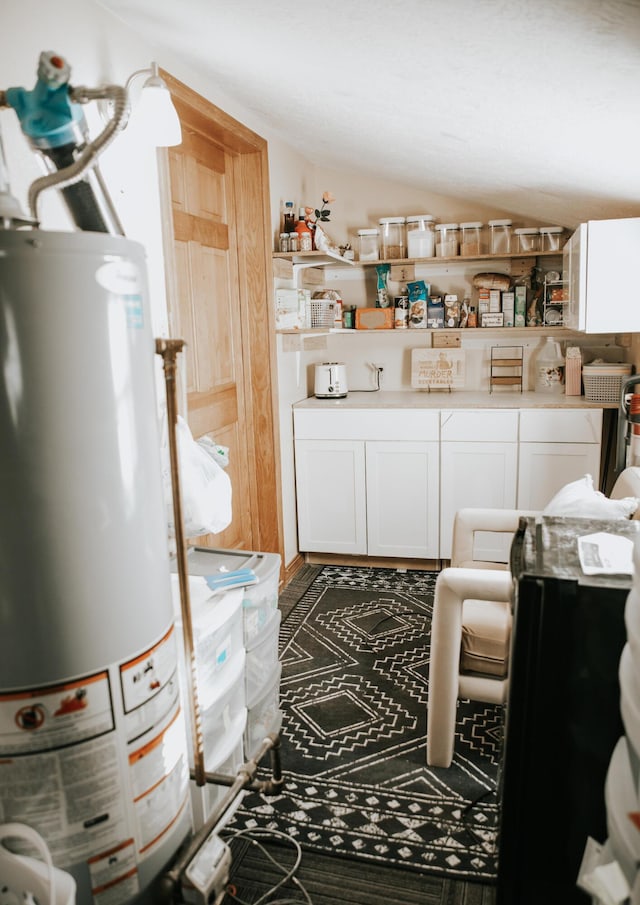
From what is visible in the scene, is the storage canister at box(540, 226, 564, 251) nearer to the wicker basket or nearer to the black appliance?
the wicker basket

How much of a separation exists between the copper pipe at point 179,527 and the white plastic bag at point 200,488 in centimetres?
55

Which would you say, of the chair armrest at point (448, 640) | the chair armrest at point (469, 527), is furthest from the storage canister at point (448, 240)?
the chair armrest at point (448, 640)

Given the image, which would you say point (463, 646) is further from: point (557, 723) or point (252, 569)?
point (557, 723)

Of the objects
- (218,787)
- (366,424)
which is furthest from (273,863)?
(366,424)

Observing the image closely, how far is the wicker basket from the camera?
3.38 meters

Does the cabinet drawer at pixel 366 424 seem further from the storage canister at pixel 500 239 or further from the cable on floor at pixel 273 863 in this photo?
the cable on floor at pixel 273 863

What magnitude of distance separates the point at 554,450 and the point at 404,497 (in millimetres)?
796

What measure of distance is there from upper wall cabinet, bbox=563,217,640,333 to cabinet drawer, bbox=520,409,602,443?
2.38 feet

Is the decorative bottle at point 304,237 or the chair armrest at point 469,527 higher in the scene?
the decorative bottle at point 304,237

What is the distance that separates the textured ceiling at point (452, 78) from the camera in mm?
1332

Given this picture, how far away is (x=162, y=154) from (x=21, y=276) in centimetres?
154

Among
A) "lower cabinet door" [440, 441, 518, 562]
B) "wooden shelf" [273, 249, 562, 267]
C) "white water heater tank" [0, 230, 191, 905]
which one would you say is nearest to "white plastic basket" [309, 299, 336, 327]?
"wooden shelf" [273, 249, 562, 267]

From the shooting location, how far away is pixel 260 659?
81.4 inches

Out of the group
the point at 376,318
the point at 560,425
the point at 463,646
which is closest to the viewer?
the point at 463,646
